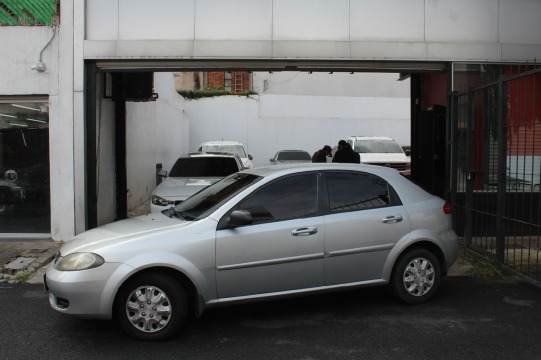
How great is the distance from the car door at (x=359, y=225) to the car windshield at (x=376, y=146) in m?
11.7

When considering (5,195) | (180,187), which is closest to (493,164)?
(180,187)

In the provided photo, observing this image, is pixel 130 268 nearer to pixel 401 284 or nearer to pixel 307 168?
pixel 307 168

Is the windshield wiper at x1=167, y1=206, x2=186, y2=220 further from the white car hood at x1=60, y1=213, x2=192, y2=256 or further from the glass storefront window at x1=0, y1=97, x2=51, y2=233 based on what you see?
the glass storefront window at x1=0, y1=97, x2=51, y2=233

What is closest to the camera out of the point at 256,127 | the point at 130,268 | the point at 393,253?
the point at 130,268

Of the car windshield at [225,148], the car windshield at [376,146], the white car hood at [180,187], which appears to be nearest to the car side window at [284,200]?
the white car hood at [180,187]

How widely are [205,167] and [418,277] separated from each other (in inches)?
223

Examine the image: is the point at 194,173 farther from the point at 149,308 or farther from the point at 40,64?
the point at 149,308

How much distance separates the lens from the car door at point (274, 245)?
464cm

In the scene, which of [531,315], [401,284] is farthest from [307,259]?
[531,315]

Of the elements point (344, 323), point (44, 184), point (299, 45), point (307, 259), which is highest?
point (299, 45)

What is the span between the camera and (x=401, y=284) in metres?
5.34

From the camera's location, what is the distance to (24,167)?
347 inches

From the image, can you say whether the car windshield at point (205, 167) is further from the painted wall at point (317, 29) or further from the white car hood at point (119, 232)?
the white car hood at point (119, 232)

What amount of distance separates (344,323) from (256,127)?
843 inches
